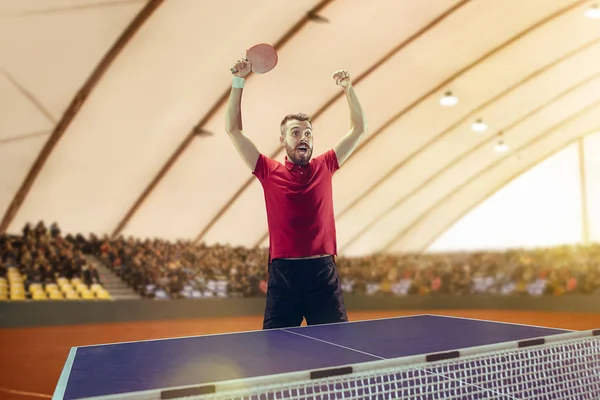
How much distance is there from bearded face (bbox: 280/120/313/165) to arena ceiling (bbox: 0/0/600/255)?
27.0ft

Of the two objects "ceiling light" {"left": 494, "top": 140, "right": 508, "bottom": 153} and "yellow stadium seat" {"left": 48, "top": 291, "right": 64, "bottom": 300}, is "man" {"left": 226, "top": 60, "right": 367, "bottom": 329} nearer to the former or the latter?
"yellow stadium seat" {"left": 48, "top": 291, "right": 64, "bottom": 300}

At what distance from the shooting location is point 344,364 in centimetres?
226

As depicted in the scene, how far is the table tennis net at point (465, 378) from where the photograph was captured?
1911 millimetres

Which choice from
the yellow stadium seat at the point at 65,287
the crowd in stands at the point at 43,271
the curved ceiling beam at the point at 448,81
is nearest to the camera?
the crowd in stands at the point at 43,271

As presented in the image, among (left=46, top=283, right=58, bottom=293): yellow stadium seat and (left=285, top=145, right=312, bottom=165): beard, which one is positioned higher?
(left=285, top=145, right=312, bottom=165): beard

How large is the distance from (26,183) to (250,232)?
7276 millimetres

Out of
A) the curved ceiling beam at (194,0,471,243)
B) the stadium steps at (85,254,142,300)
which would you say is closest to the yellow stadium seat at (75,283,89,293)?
the stadium steps at (85,254,142,300)

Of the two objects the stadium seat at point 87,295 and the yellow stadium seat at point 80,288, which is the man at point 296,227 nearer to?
the stadium seat at point 87,295

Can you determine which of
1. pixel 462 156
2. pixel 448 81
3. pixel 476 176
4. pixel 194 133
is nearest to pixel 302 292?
pixel 194 133

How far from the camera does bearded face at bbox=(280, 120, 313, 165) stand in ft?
11.3

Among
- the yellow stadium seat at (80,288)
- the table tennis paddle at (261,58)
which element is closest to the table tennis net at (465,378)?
the table tennis paddle at (261,58)

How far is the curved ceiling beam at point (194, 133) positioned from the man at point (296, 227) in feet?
28.7

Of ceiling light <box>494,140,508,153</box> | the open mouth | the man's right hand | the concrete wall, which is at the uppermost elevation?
ceiling light <box>494,140,508,153</box>

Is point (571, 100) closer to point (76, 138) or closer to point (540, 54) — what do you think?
point (540, 54)
